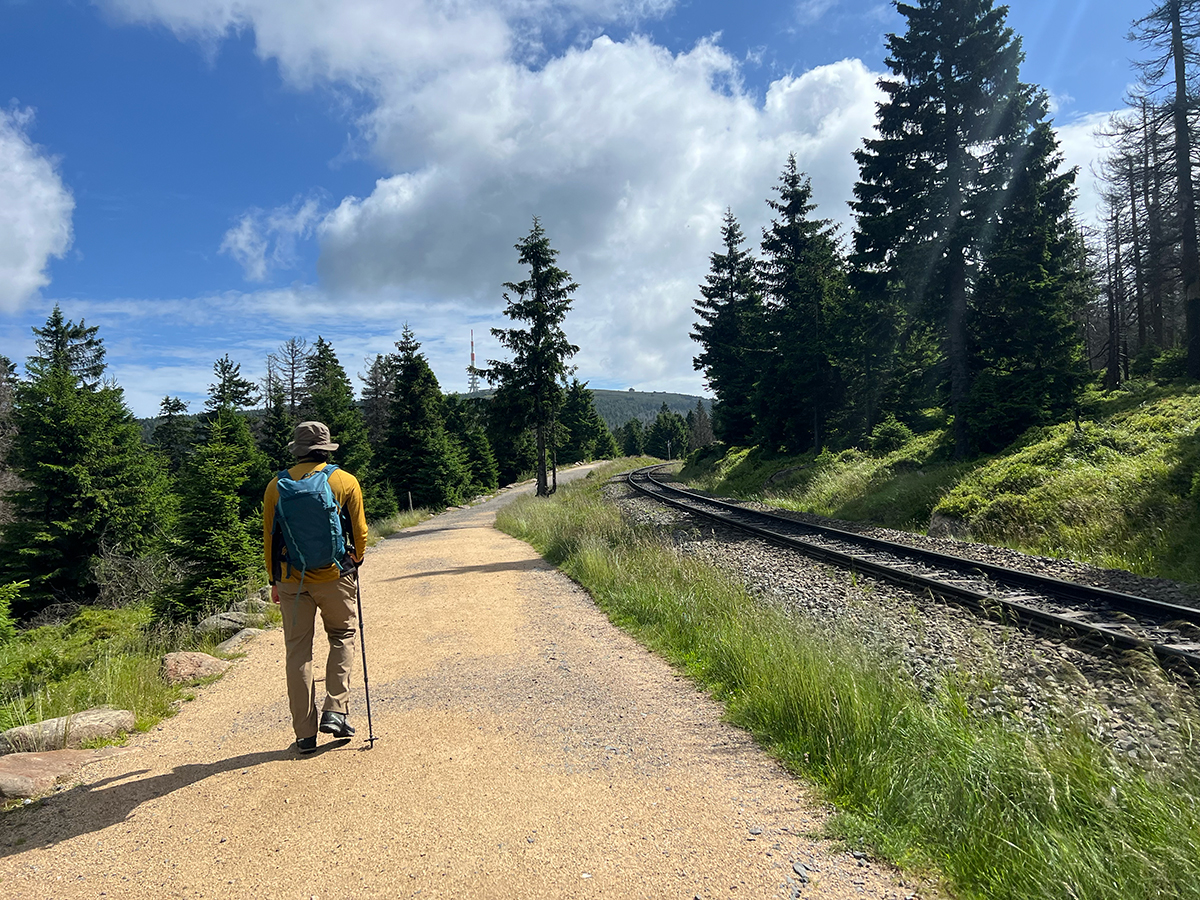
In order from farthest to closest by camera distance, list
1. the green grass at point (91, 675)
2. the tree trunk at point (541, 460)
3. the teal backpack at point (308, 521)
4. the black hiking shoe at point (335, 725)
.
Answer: the tree trunk at point (541, 460), the green grass at point (91, 675), the black hiking shoe at point (335, 725), the teal backpack at point (308, 521)

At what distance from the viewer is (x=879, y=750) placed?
3582mm

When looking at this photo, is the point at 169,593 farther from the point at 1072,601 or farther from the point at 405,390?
the point at 405,390

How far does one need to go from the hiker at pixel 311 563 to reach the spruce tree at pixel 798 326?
2448 cm

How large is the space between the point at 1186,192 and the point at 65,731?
91.0 ft

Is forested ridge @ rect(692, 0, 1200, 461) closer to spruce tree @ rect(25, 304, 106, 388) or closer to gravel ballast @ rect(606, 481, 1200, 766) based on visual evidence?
gravel ballast @ rect(606, 481, 1200, 766)

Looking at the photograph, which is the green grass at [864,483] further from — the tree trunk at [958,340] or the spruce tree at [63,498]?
the spruce tree at [63,498]

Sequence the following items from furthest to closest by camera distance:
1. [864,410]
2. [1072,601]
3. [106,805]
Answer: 1. [864,410]
2. [1072,601]
3. [106,805]

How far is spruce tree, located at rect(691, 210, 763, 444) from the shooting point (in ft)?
116

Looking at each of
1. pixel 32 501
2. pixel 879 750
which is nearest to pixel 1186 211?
pixel 879 750

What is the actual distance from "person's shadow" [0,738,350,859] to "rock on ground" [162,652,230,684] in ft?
7.43

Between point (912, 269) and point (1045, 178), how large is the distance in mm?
4401

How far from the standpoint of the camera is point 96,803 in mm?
3594

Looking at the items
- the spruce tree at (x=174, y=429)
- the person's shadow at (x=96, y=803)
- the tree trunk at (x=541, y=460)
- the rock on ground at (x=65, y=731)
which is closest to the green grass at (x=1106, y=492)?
the person's shadow at (x=96, y=803)

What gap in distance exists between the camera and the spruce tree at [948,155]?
1819cm
